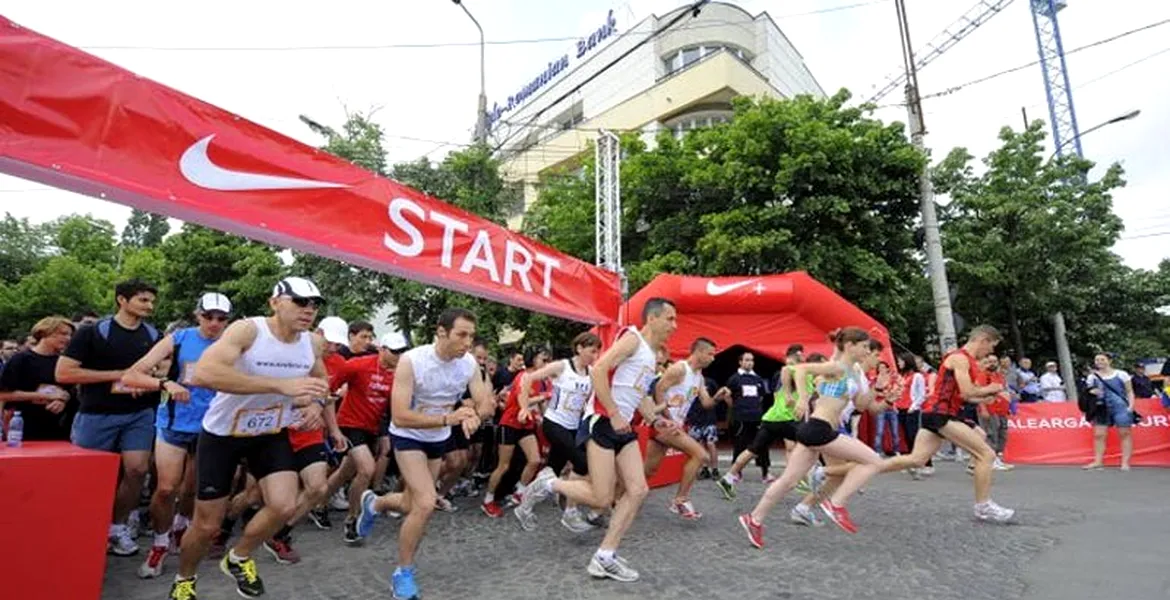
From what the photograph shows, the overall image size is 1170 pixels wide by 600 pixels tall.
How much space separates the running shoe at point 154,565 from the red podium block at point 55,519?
1099 mm

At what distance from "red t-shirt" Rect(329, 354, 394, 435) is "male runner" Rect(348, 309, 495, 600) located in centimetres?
138

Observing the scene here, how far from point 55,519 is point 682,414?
524 centimetres

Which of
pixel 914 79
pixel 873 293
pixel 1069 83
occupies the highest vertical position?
pixel 1069 83

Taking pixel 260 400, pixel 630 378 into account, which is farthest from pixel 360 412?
pixel 630 378

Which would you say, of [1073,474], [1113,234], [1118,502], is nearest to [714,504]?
[1118,502]

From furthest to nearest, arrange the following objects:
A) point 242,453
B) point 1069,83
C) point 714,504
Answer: point 1069,83, point 714,504, point 242,453

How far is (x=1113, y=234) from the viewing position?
19.4 meters

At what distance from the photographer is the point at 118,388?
15.8ft

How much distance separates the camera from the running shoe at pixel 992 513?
253 inches

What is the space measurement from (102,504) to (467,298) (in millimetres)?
16049

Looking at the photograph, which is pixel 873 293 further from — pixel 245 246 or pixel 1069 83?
pixel 1069 83

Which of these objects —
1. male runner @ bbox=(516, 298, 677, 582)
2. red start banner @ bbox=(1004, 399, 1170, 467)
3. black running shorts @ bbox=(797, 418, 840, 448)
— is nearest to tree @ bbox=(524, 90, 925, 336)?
red start banner @ bbox=(1004, 399, 1170, 467)

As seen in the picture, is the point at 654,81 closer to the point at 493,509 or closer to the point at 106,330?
the point at 493,509

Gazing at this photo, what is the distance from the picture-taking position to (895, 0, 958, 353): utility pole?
47.8 feet
